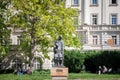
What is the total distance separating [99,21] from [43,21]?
79.5 feet

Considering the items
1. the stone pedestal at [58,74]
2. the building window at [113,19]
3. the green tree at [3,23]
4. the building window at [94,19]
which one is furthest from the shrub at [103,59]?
the stone pedestal at [58,74]

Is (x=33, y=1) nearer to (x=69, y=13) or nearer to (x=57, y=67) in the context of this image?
(x=69, y=13)

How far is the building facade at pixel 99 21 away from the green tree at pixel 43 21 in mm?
18537

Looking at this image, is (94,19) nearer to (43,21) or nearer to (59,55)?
(43,21)

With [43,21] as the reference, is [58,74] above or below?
below

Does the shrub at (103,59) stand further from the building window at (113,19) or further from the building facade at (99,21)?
the building window at (113,19)

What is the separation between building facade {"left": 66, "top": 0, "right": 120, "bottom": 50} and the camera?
241ft

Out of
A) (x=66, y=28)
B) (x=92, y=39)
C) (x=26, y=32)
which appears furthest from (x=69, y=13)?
(x=92, y=39)

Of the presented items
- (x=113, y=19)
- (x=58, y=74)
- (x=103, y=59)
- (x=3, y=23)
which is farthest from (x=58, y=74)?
(x=113, y=19)

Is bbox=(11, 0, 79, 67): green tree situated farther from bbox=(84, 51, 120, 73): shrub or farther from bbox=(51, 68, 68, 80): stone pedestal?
bbox=(51, 68, 68, 80): stone pedestal

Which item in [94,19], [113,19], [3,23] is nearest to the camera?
[3,23]

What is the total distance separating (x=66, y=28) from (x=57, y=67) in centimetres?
1629

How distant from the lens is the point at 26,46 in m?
56.0

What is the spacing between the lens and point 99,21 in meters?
75.4
